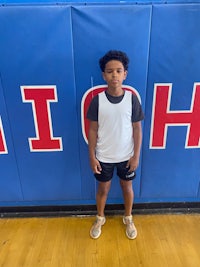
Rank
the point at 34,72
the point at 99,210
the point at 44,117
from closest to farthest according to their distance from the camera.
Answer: the point at 34,72 < the point at 44,117 < the point at 99,210

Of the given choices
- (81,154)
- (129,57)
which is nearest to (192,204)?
(81,154)

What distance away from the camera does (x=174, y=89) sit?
132 centimetres

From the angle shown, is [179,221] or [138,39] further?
[179,221]

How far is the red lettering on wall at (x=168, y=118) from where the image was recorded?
133 centimetres

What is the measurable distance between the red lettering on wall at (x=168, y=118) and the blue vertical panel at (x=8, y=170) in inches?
34.3

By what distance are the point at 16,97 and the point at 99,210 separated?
861mm

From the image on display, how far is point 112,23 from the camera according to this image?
1162 millimetres

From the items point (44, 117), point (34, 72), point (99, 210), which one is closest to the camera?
point (34, 72)

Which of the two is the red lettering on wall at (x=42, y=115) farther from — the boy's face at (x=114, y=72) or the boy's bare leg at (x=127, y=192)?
the boy's bare leg at (x=127, y=192)

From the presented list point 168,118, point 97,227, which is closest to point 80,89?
point 168,118

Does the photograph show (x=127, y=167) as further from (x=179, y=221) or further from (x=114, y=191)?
(x=179, y=221)

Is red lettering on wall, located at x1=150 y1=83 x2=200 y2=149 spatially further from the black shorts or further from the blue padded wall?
the black shorts

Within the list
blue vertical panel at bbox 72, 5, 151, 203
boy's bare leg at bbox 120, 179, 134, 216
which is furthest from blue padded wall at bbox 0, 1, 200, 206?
boy's bare leg at bbox 120, 179, 134, 216

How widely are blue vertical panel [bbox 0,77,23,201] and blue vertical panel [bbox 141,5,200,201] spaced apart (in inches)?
32.7
